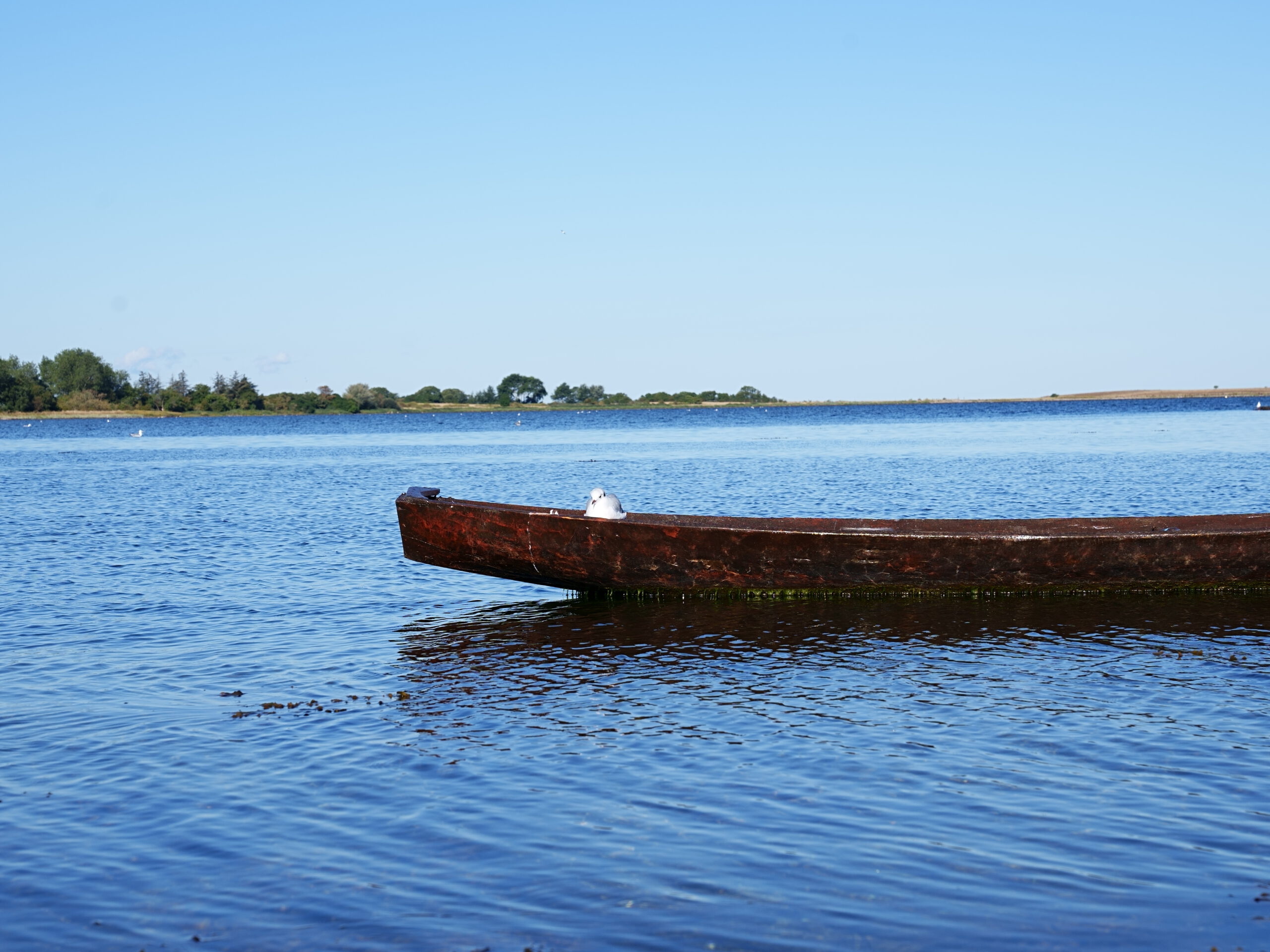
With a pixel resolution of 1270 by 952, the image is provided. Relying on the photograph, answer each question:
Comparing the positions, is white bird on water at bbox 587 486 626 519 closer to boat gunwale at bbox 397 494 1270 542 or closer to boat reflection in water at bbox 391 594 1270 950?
boat gunwale at bbox 397 494 1270 542

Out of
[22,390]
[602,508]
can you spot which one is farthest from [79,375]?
[602,508]

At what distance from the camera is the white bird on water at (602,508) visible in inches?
579

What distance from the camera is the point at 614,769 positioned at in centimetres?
852

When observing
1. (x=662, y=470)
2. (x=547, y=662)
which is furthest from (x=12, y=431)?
(x=547, y=662)

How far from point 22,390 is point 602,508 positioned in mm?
190613

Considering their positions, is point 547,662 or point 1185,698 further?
point 547,662

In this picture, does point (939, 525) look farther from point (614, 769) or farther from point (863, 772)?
point (614, 769)

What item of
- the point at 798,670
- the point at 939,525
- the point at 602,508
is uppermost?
the point at 602,508

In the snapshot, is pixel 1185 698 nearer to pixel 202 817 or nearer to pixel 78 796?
pixel 202 817

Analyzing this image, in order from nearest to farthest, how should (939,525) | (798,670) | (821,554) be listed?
1. (798,670)
2. (821,554)
3. (939,525)

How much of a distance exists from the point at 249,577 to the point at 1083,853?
16.1 meters

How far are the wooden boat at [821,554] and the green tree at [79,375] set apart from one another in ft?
635

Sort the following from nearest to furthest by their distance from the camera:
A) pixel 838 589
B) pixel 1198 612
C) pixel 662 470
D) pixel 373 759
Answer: pixel 373 759, pixel 1198 612, pixel 838 589, pixel 662 470

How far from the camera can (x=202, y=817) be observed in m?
7.57
